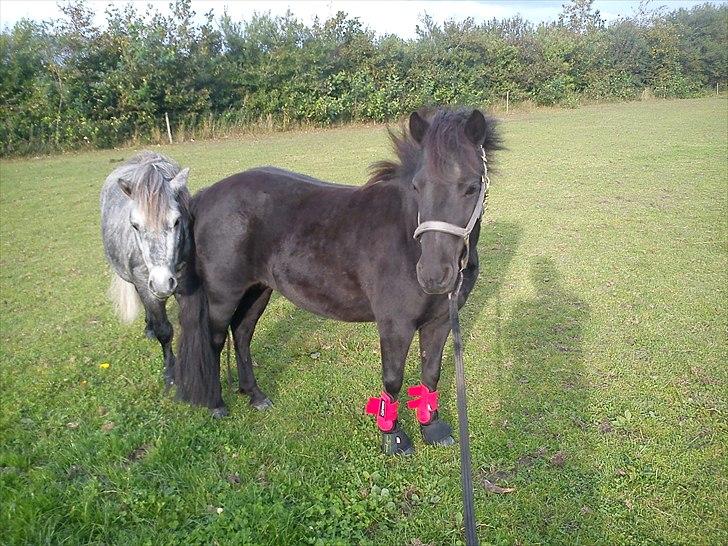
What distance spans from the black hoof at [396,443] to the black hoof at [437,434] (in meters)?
0.17

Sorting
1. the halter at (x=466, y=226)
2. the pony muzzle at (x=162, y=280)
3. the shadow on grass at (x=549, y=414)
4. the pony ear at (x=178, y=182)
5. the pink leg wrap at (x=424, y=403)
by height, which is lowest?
the shadow on grass at (x=549, y=414)

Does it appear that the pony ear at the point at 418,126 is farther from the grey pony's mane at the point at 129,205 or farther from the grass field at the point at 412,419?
the grey pony's mane at the point at 129,205

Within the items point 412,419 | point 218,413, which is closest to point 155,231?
point 218,413

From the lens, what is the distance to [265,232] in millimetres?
3504

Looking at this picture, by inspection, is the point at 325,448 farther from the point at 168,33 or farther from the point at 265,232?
the point at 168,33

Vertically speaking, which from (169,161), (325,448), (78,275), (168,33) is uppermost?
(168,33)

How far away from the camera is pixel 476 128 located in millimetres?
2611

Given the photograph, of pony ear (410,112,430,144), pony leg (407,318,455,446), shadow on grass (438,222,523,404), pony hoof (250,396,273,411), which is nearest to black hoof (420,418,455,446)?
pony leg (407,318,455,446)

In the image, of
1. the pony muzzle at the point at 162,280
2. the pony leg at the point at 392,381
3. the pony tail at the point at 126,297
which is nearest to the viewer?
the pony leg at the point at 392,381

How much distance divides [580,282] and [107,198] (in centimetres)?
518

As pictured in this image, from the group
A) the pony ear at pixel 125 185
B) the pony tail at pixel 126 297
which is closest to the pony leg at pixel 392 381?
the pony ear at pixel 125 185

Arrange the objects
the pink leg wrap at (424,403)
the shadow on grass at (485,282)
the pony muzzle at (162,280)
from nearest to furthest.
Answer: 1. the pony muzzle at (162,280)
2. the pink leg wrap at (424,403)
3. the shadow on grass at (485,282)

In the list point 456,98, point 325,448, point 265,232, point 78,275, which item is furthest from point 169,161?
point 456,98

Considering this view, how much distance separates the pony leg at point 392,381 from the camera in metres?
3.12
